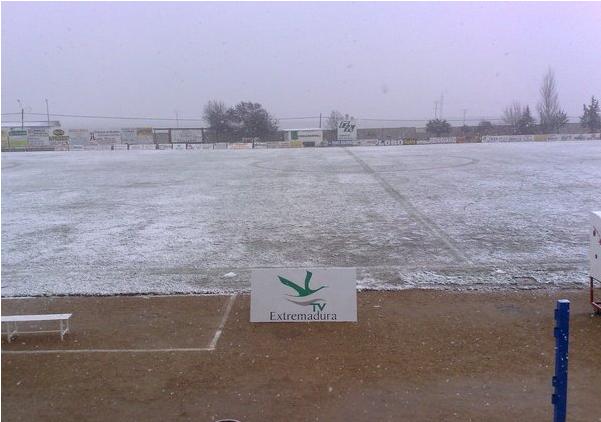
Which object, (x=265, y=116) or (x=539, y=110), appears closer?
(x=265, y=116)

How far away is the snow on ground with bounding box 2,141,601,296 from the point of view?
1088 centimetres

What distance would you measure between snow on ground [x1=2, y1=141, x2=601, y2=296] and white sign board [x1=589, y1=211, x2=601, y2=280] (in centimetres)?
162

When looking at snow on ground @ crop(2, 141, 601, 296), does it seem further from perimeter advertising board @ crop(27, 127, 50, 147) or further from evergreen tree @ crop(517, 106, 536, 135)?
evergreen tree @ crop(517, 106, 536, 135)

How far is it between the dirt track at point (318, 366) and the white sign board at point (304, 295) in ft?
0.59

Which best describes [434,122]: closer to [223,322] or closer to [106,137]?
[106,137]

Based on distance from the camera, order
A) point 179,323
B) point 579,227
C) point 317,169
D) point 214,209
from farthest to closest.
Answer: point 317,169 → point 214,209 → point 579,227 → point 179,323

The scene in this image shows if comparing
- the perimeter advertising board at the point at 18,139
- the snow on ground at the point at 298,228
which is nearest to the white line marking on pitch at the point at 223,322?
the snow on ground at the point at 298,228

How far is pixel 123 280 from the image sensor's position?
10.8 metres

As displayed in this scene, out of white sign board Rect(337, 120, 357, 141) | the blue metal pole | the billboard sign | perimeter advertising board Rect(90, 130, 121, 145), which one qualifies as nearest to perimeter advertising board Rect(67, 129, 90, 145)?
the billboard sign

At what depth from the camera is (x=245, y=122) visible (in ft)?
261

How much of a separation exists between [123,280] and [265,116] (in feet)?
236

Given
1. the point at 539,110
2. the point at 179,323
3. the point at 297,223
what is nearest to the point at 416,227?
the point at 297,223

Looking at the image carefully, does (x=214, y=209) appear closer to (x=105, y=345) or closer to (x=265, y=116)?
(x=105, y=345)

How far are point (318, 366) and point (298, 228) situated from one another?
9147mm
